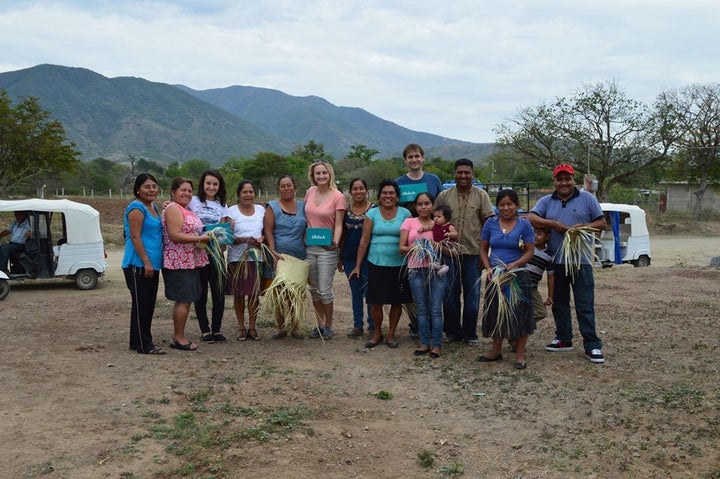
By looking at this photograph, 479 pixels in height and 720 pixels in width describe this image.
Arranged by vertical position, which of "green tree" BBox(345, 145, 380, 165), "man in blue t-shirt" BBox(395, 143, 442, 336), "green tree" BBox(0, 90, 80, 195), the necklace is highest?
"green tree" BBox(345, 145, 380, 165)

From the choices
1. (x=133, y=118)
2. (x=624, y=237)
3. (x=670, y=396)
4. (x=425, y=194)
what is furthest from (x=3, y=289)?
(x=133, y=118)

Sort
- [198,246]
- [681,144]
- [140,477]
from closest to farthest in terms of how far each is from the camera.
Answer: [140,477]
[198,246]
[681,144]

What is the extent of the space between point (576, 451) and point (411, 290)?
7.81 ft

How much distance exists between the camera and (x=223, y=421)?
13.5 ft

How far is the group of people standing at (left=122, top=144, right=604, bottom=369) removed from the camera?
5.48 metres

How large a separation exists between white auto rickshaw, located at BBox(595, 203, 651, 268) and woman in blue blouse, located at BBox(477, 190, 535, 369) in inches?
373

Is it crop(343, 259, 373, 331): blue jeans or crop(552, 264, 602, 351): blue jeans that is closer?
crop(552, 264, 602, 351): blue jeans

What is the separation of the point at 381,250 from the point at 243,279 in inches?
55.5

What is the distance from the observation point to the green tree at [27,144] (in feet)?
77.2

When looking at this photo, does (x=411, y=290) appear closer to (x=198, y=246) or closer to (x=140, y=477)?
(x=198, y=246)

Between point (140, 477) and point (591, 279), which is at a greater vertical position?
point (591, 279)

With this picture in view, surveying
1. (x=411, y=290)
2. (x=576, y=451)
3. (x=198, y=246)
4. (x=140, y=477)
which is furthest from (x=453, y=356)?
(x=140, y=477)

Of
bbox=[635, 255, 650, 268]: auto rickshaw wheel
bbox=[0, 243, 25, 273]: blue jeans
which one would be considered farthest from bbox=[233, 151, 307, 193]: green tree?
bbox=[0, 243, 25, 273]: blue jeans

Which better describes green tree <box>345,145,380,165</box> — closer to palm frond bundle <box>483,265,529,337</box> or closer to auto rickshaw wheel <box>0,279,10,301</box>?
auto rickshaw wheel <box>0,279,10,301</box>
